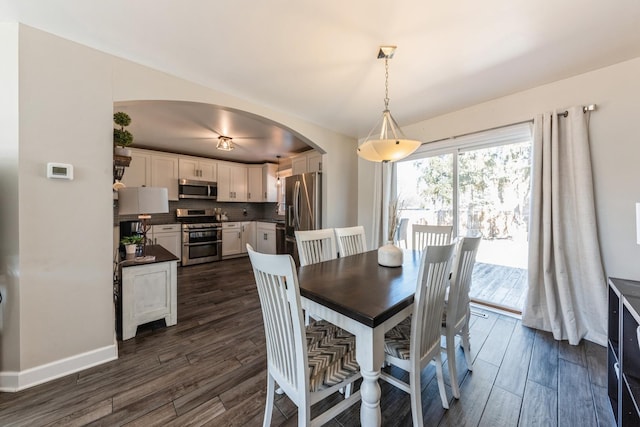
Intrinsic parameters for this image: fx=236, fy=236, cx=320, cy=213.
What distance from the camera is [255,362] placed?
183cm

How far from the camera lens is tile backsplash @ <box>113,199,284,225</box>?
198 inches

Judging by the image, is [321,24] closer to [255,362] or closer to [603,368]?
[255,362]

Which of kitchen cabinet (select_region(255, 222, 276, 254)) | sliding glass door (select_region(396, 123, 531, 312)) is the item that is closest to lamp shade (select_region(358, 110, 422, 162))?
sliding glass door (select_region(396, 123, 531, 312))

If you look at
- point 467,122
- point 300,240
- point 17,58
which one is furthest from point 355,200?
point 17,58

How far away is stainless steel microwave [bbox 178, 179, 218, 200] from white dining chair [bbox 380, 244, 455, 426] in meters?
4.87

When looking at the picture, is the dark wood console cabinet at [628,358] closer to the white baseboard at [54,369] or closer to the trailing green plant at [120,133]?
the white baseboard at [54,369]

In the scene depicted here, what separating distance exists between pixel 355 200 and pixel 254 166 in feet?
9.91

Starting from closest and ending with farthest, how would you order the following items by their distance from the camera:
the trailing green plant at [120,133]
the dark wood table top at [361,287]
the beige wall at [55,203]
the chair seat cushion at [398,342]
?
1. the dark wood table top at [361,287]
2. the chair seat cushion at [398,342]
3. the beige wall at [55,203]
4. the trailing green plant at [120,133]

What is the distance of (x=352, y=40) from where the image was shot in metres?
1.68

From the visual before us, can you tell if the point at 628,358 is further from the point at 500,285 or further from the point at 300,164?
the point at 300,164

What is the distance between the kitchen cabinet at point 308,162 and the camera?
430 cm

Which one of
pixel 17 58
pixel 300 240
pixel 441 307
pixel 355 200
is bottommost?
pixel 441 307

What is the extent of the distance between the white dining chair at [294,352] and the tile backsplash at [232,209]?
4785 mm

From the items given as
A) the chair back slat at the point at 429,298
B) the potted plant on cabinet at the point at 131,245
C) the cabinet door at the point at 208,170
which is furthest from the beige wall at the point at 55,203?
the cabinet door at the point at 208,170
